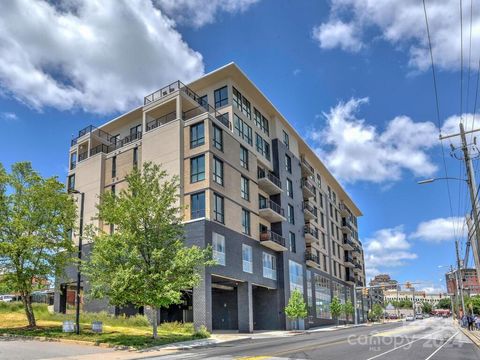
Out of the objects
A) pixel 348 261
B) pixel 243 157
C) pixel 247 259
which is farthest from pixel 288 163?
pixel 348 261

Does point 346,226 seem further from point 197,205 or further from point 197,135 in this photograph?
point 197,205

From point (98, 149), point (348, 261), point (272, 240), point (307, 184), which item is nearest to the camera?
point (272, 240)

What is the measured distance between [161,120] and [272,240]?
15.9 m

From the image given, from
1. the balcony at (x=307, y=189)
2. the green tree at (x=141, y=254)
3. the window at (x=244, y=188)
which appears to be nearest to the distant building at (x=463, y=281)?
the balcony at (x=307, y=189)

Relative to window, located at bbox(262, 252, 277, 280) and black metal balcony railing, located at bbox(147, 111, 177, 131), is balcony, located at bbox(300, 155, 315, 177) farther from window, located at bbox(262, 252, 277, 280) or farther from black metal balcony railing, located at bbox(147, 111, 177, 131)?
black metal balcony railing, located at bbox(147, 111, 177, 131)

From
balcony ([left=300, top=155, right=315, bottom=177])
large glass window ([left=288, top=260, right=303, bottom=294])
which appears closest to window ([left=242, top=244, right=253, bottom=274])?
large glass window ([left=288, top=260, right=303, bottom=294])

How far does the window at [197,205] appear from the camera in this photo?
36312 millimetres

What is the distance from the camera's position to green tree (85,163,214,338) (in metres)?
24.9

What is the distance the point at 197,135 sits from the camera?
126 ft

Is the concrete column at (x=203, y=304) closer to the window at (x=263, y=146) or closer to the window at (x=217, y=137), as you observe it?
the window at (x=217, y=137)

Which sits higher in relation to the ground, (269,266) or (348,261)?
(348,261)

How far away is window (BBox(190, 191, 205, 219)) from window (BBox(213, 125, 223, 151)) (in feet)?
15.6

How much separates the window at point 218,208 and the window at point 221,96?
33.1ft

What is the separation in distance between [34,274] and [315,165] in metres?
47.2
